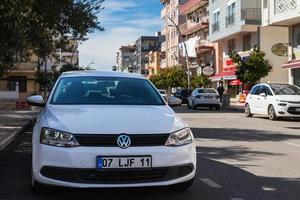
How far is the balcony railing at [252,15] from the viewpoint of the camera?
4581 centimetres

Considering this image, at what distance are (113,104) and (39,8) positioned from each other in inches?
369

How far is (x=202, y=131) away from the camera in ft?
58.1

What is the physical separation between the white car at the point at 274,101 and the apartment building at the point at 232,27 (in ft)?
63.3

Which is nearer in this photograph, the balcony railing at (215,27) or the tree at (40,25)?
the tree at (40,25)

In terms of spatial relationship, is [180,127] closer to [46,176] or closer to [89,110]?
[89,110]

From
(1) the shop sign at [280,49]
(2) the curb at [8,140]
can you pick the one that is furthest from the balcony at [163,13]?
(2) the curb at [8,140]

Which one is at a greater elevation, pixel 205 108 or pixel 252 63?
pixel 252 63

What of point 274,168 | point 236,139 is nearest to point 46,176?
point 274,168

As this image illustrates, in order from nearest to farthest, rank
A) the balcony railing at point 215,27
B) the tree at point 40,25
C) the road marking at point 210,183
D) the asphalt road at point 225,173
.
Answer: the asphalt road at point 225,173 < the road marking at point 210,183 < the tree at point 40,25 < the balcony railing at point 215,27

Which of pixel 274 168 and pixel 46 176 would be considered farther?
pixel 274 168

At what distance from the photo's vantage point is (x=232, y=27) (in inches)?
1934

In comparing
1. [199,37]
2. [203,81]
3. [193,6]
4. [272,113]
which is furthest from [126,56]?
[272,113]

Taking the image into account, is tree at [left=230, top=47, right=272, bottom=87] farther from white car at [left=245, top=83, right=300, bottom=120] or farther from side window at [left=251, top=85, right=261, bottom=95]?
Result: side window at [left=251, top=85, right=261, bottom=95]

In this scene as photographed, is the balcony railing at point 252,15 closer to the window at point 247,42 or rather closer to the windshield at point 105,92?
the window at point 247,42
